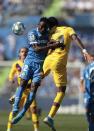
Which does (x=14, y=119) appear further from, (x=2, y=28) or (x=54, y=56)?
(x=2, y=28)

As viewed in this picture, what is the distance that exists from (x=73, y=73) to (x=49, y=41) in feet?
39.0

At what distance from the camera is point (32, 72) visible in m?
13.7

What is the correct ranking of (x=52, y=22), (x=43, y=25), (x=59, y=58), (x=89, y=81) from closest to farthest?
1. (x=89, y=81)
2. (x=43, y=25)
3. (x=52, y=22)
4. (x=59, y=58)

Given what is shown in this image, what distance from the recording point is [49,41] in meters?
14.0

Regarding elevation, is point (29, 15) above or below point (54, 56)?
below

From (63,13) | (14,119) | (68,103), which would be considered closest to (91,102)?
(14,119)

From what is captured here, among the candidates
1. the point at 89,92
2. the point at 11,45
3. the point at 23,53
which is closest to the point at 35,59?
the point at 89,92

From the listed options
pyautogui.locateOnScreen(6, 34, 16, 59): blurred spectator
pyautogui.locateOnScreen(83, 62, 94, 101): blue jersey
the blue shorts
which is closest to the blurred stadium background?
pyautogui.locateOnScreen(6, 34, 16, 59): blurred spectator

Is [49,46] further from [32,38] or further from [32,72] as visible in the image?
[32,72]

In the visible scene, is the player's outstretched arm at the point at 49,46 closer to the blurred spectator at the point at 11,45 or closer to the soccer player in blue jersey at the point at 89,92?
the soccer player in blue jersey at the point at 89,92

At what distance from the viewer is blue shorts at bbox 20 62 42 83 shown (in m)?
13.7

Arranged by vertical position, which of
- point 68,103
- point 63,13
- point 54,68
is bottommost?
point 68,103

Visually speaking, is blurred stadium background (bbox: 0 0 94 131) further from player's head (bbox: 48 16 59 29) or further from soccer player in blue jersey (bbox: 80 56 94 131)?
soccer player in blue jersey (bbox: 80 56 94 131)

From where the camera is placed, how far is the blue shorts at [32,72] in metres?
13.7
